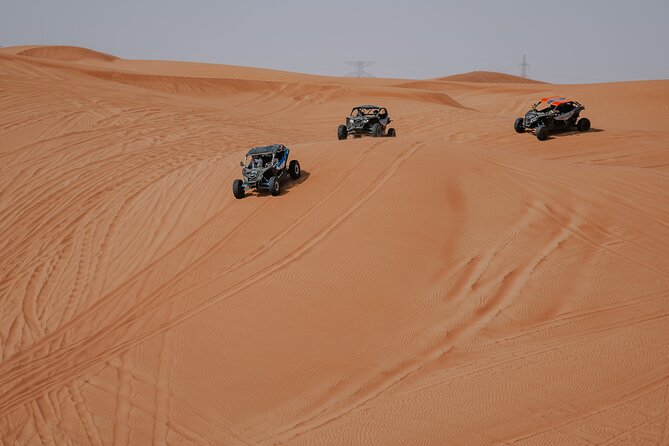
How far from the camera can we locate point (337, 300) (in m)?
9.17

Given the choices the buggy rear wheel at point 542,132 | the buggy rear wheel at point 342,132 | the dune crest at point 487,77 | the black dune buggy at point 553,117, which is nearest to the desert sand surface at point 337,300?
the buggy rear wheel at point 342,132

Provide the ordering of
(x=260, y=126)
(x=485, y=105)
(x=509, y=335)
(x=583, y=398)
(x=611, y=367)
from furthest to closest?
(x=485, y=105)
(x=260, y=126)
(x=509, y=335)
(x=611, y=367)
(x=583, y=398)

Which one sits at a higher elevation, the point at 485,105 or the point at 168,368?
the point at 485,105

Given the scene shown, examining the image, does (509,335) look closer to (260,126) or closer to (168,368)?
(168,368)

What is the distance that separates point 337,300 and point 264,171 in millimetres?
4313

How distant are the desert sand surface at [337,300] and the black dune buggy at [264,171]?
11.7 inches

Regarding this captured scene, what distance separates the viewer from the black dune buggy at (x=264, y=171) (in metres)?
12.6

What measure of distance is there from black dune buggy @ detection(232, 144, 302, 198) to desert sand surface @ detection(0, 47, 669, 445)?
0.98 ft

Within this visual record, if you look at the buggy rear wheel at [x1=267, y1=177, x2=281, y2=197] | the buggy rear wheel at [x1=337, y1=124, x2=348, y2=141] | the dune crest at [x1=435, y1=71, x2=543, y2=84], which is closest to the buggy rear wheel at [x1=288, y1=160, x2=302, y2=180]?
the buggy rear wheel at [x1=267, y1=177, x2=281, y2=197]

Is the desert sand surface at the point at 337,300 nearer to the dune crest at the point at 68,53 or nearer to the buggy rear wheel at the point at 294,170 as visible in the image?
the buggy rear wheel at the point at 294,170

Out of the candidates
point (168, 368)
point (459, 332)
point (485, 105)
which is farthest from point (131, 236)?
point (485, 105)

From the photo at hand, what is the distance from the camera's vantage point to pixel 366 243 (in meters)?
10.5

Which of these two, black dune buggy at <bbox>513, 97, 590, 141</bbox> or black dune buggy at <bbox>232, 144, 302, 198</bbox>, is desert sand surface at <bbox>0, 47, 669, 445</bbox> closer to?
black dune buggy at <bbox>232, 144, 302, 198</bbox>

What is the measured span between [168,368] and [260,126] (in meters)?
18.3
